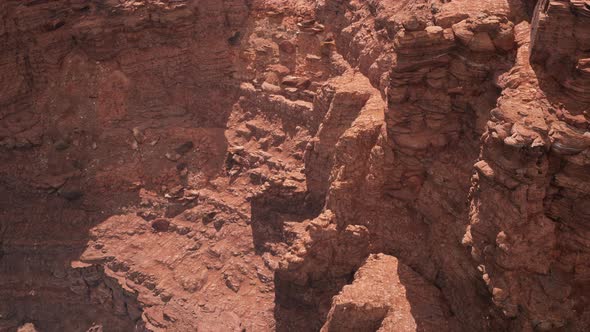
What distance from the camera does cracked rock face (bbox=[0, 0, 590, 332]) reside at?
11055 millimetres

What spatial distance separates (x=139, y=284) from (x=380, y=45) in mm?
13353

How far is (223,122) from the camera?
25953 mm

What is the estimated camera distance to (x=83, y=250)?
2325 centimetres

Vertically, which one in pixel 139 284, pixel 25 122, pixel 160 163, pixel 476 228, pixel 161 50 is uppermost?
pixel 476 228

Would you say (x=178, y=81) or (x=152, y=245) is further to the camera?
(x=178, y=81)

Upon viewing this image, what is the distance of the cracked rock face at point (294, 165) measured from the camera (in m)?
11.1

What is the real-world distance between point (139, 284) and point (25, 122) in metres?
9.44

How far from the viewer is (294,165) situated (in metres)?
22.9

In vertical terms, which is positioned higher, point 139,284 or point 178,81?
point 178,81

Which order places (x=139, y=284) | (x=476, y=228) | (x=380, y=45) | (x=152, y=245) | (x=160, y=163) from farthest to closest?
(x=160, y=163) → (x=152, y=245) → (x=139, y=284) → (x=380, y=45) → (x=476, y=228)

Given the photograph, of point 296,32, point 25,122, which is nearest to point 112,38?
point 25,122

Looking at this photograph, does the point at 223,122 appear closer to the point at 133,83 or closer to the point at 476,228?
the point at 133,83

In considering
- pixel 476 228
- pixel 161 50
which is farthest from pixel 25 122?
pixel 476 228

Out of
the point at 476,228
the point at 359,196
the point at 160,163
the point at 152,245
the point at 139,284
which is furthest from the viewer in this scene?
the point at 160,163
